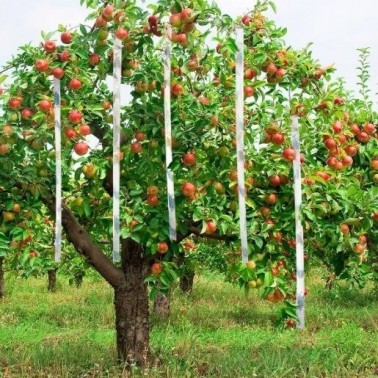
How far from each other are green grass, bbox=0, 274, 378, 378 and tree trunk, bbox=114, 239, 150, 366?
0.74 feet

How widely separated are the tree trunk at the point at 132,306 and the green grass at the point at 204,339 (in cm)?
23

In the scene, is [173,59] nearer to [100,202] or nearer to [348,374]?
[100,202]

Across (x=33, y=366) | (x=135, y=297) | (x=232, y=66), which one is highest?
(x=232, y=66)

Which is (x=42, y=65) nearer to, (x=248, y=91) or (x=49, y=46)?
(x=49, y=46)

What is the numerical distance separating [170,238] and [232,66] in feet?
5.14

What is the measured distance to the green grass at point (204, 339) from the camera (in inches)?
284

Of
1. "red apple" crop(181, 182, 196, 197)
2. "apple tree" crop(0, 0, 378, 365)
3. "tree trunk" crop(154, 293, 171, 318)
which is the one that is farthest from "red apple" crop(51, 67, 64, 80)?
"tree trunk" crop(154, 293, 171, 318)

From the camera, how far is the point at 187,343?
27.5 ft

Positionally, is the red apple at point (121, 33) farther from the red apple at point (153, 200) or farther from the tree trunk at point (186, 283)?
the tree trunk at point (186, 283)

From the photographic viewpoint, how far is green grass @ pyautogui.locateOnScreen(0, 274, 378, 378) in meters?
7.21

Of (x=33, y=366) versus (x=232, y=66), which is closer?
(x=232, y=66)

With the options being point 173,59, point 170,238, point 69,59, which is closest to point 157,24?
point 173,59

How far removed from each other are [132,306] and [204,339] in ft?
9.03

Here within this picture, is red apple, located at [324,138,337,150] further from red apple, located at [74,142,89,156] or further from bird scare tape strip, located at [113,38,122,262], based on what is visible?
red apple, located at [74,142,89,156]
